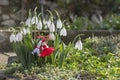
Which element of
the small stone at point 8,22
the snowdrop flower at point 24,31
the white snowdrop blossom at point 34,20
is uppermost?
the white snowdrop blossom at point 34,20

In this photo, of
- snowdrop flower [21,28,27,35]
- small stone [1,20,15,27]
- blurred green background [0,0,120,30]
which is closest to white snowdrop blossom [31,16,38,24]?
snowdrop flower [21,28,27,35]

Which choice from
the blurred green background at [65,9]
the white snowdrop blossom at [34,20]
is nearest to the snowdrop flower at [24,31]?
the white snowdrop blossom at [34,20]

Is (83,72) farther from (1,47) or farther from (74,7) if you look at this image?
(74,7)

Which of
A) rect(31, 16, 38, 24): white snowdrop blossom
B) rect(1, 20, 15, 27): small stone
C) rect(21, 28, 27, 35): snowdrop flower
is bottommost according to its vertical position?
rect(1, 20, 15, 27): small stone

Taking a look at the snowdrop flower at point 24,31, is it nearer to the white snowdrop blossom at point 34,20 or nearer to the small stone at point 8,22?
the white snowdrop blossom at point 34,20

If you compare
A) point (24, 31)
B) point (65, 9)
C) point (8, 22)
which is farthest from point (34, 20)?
point (65, 9)

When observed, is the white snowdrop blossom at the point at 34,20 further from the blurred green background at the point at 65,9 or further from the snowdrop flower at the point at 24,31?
the blurred green background at the point at 65,9

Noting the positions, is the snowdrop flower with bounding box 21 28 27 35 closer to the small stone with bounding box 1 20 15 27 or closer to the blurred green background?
the blurred green background

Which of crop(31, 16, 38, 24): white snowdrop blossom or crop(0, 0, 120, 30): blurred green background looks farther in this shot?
crop(0, 0, 120, 30): blurred green background

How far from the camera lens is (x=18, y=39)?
4504mm

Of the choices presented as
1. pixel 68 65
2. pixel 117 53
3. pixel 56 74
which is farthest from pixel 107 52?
pixel 56 74

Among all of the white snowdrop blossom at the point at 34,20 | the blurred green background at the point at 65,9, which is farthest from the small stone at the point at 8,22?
the white snowdrop blossom at the point at 34,20

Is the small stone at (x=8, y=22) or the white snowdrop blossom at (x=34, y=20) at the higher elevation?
the white snowdrop blossom at (x=34, y=20)

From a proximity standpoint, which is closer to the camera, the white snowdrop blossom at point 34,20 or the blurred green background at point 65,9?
the white snowdrop blossom at point 34,20
